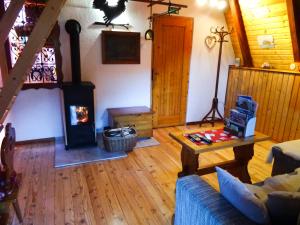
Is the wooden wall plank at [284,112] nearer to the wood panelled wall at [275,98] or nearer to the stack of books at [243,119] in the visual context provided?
the wood panelled wall at [275,98]

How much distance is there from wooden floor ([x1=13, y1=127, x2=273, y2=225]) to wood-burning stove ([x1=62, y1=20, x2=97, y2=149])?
467 mm

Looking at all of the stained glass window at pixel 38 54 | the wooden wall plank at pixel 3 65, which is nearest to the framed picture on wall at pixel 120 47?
the stained glass window at pixel 38 54

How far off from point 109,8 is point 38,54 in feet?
4.00

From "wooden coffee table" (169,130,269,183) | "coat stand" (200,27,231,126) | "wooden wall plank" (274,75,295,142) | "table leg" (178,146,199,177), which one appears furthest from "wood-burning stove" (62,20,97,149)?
"wooden wall plank" (274,75,295,142)

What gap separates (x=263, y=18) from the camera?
3.66 metres

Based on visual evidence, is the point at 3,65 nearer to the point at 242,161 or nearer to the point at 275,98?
the point at 242,161

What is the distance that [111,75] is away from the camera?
12.9 feet

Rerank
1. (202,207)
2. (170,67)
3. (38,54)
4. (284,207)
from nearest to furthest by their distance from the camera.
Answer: (284,207) → (202,207) → (38,54) → (170,67)

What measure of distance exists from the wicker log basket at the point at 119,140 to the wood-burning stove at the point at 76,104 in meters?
0.32

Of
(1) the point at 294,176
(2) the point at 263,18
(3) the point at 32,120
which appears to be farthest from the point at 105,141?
(2) the point at 263,18

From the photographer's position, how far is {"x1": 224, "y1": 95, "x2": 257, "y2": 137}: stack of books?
225 cm

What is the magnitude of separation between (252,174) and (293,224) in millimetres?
1869

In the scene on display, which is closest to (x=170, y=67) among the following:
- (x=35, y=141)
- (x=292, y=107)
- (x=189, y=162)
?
(x=292, y=107)

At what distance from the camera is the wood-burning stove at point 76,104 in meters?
3.25
